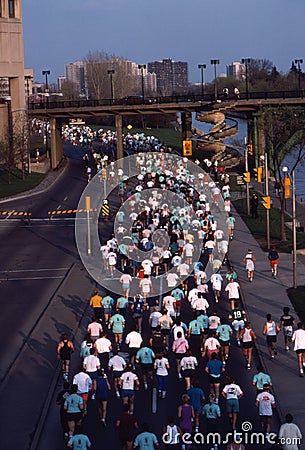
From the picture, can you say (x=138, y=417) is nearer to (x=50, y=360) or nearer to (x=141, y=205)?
(x=50, y=360)

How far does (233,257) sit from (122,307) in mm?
12397

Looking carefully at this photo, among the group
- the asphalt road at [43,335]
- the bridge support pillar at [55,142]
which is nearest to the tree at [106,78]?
the bridge support pillar at [55,142]

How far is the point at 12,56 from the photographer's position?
77.3 m

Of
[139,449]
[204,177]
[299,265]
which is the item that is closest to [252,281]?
[299,265]

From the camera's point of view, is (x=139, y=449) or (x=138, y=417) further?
(x=138, y=417)

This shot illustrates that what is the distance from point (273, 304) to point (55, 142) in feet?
173

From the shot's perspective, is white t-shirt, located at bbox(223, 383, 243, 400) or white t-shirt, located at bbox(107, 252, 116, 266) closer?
white t-shirt, located at bbox(223, 383, 243, 400)

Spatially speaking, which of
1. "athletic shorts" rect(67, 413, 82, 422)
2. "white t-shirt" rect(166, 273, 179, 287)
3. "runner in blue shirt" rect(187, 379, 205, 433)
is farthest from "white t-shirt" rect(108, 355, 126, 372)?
"white t-shirt" rect(166, 273, 179, 287)

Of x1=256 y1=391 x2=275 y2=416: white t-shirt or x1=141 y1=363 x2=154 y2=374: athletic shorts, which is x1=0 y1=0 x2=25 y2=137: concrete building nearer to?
x1=141 y1=363 x2=154 y2=374: athletic shorts

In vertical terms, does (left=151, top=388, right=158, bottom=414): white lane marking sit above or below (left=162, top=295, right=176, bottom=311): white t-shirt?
below

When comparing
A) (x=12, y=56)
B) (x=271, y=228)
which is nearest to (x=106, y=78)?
(x=12, y=56)

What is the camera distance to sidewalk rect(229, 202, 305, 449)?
60.8ft

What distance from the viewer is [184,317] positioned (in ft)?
84.8

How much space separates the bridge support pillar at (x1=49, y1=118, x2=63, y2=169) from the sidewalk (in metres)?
35.0
